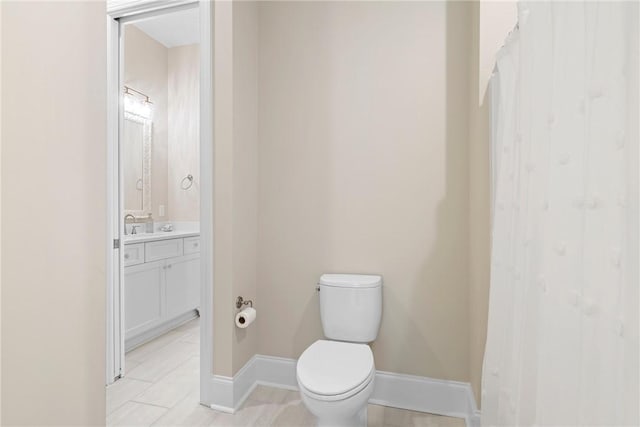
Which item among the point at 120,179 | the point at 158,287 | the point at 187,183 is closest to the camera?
the point at 120,179

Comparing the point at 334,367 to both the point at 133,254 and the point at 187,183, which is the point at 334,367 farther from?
the point at 187,183

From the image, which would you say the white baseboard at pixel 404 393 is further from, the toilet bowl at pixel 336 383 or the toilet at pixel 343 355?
the toilet bowl at pixel 336 383

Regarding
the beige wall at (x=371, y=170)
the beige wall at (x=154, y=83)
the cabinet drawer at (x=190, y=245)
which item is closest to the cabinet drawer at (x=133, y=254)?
the cabinet drawer at (x=190, y=245)

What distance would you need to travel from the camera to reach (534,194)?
2.96ft

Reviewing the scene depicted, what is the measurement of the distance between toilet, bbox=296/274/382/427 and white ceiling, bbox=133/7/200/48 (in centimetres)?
272

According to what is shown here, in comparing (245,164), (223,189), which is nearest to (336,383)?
(223,189)

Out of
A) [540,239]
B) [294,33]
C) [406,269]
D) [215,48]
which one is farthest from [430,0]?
[540,239]

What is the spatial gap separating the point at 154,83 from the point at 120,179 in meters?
1.80

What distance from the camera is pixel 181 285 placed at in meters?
3.21

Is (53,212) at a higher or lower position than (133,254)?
higher

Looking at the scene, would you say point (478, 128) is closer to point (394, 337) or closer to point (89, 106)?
point (394, 337)

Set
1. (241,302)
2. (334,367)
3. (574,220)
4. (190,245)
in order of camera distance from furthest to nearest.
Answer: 1. (190,245)
2. (241,302)
3. (334,367)
4. (574,220)

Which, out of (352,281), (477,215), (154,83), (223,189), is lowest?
(352,281)

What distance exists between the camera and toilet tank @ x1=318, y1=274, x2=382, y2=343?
74.2 inches
